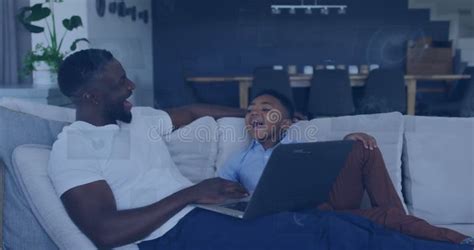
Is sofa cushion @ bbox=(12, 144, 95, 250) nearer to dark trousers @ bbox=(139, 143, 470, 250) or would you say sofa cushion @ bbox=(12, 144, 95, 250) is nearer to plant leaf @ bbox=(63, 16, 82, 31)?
dark trousers @ bbox=(139, 143, 470, 250)

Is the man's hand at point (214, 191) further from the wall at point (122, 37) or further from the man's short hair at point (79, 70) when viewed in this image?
the wall at point (122, 37)

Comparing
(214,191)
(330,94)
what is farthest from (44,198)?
(330,94)

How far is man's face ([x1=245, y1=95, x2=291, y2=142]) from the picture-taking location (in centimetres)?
228

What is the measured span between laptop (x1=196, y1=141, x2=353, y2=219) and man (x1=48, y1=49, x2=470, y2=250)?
4 centimetres

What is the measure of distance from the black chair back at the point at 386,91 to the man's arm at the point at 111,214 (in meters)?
3.52

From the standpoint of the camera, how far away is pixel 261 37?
22.3 feet

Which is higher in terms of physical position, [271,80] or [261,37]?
[261,37]

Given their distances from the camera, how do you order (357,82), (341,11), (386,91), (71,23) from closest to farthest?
(71,23) → (386,91) → (357,82) → (341,11)

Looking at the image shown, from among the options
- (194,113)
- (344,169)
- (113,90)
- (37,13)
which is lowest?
(344,169)

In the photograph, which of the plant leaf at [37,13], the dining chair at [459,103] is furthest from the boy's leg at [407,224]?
the dining chair at [459,103]

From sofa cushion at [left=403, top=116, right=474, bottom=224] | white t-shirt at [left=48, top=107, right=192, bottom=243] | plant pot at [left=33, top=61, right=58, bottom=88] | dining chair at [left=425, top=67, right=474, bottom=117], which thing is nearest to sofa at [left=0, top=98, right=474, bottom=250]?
sofa cushion at [left=403, top=116, right=474, bottom=224]

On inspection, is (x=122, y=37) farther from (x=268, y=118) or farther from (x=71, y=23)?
(x=268, y=118)

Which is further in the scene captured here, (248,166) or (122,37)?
(122,37)

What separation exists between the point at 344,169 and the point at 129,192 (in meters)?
0.71
